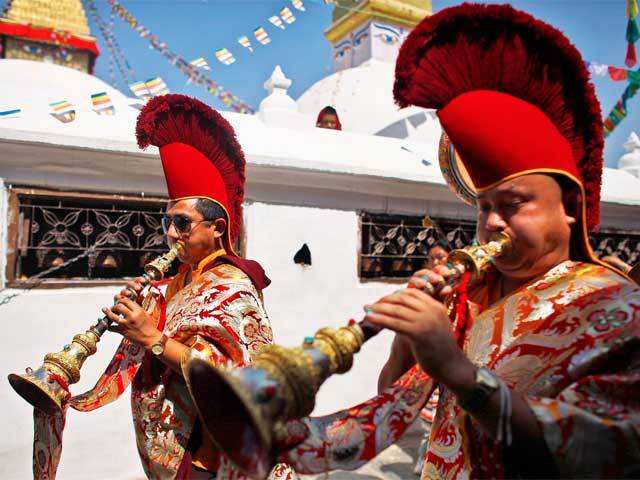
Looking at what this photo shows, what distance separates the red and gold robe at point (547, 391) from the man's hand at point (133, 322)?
1.19 meters

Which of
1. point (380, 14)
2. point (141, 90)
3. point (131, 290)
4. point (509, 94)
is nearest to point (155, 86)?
point (141, 90)

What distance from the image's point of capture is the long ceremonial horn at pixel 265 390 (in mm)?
1080

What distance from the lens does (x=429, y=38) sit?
1.59 metres

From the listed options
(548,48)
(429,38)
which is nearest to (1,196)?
(429,38)

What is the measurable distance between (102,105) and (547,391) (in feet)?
15.0

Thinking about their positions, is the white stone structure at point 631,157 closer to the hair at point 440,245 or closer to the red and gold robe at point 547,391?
the hair at point 440,245

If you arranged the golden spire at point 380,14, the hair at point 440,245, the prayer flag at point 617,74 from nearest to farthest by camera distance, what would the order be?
the hair at point 440,245
the prayer flag at point 617,74
the golden spire at point 380,14

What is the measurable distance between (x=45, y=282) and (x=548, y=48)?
4082 mm

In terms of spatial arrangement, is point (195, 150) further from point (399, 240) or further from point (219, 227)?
point (399, 240)

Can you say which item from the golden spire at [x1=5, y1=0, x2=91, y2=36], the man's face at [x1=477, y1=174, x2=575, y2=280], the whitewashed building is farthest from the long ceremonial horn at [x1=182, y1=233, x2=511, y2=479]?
the golden spire at [x1=5, y1=0, x2=91, y2=36]

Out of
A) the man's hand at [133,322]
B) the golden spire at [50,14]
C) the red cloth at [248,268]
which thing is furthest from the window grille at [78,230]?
the golden spire at [50,14]

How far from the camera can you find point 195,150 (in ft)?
9.68

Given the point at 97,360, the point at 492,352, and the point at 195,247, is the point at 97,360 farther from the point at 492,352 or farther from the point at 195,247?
the point at 492,352

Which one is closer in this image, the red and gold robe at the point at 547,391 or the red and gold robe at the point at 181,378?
the red and gold robe at the point at 547,391
